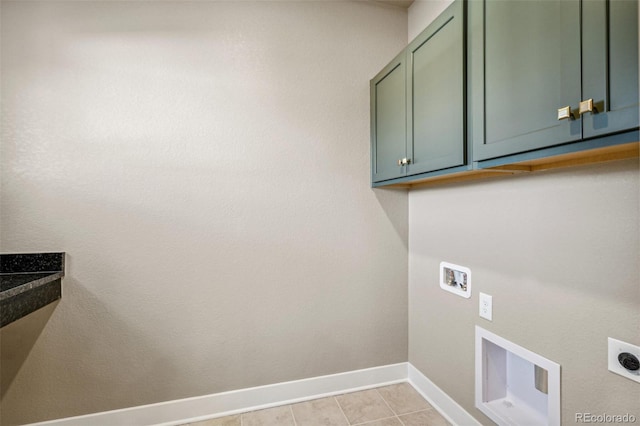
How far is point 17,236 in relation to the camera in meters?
1.68

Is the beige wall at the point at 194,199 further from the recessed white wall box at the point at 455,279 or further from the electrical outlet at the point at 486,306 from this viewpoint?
the electrical outlet at the point at 486,306

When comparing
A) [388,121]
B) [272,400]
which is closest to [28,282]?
[272,400]

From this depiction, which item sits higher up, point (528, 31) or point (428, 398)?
point (528, 31)

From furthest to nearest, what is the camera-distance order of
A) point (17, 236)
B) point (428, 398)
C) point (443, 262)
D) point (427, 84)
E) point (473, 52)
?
point (428, 398) < point (443, 262) < point (17, 236) < point (427, 84) < point (473, 52)

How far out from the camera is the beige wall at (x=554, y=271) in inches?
40.4

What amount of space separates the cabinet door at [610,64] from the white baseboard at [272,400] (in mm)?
1639

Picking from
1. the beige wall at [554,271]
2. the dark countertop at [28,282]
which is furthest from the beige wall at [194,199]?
the beige wall at [554,271]

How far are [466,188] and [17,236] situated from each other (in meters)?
2.56

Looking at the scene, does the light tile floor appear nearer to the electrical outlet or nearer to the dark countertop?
the electrical outlet

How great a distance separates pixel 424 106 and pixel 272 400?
208cm

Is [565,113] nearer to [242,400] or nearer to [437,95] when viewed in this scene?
[437,95]

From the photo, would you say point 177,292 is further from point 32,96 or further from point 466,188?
point 466,188

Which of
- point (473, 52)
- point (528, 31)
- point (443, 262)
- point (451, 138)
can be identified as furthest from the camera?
point (443, 262)

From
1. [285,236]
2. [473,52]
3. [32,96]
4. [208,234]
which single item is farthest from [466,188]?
[32,96]
